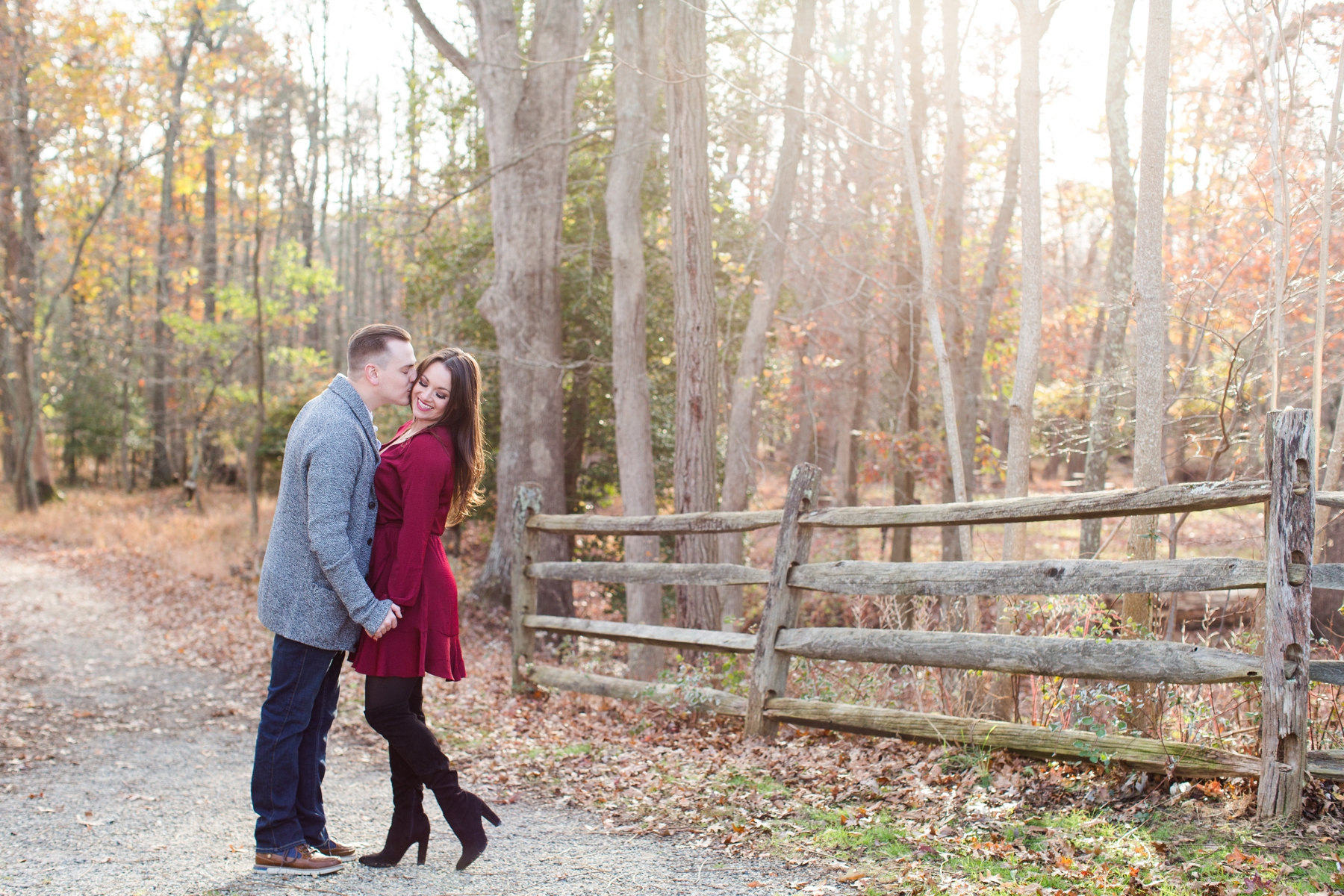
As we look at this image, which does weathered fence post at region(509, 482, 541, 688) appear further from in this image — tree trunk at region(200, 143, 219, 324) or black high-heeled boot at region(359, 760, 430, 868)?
tree trunk at region(200, 143, 219, 324)

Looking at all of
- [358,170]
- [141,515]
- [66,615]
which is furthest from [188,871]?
[358,170]

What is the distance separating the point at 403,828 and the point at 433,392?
1.71 metres

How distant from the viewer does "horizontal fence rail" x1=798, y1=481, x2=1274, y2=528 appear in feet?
12.7

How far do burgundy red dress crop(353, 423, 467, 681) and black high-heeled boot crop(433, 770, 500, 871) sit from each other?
0.43m

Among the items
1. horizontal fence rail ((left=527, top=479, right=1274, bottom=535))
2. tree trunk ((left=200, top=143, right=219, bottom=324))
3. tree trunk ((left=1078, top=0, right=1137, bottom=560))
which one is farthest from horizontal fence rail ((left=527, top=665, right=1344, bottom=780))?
tree trunk ((left=200, top=143, right=219, bottom=324))

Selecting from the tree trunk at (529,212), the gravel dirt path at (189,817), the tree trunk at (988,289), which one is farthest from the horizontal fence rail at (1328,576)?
the tree trunk at (988,289)

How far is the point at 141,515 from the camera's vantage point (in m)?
21.0

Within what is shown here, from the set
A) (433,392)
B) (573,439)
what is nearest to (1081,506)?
(433,392)

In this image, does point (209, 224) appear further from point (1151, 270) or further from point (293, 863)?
point (293, 863)

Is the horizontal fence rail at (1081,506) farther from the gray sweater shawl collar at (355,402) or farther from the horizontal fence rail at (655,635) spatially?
the gray sweater shawl collar at (355,402)

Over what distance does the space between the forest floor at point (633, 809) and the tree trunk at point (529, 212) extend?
15.1ft

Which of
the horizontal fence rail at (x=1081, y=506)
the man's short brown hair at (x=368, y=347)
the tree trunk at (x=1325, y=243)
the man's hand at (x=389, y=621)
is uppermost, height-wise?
the tree trunk at (x=1325, y=243)

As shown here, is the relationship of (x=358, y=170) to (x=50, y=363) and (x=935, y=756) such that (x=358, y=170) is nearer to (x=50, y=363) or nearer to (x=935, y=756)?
(x=50, y=363)

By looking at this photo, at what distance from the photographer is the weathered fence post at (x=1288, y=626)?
364cm
